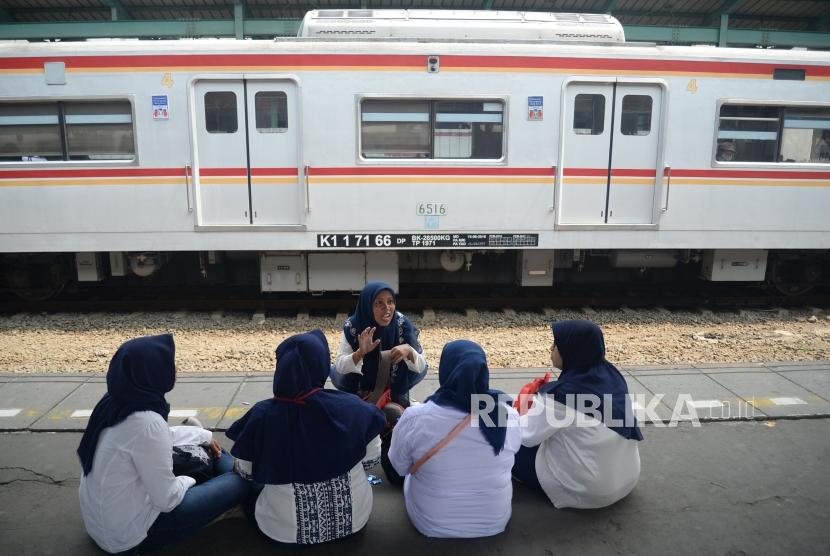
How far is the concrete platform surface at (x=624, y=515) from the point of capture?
9.98 feet

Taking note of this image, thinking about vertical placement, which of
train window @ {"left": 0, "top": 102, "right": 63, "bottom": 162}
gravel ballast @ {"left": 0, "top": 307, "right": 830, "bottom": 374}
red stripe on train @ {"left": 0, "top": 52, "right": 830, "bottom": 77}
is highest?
red stripe on train @ {"left": 0, "top": 52, "right": 830, "bottom": 77}

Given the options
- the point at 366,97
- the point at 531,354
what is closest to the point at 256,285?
the point at 366,97

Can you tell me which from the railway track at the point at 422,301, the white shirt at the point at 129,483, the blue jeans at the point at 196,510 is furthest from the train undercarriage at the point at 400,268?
the white shirt at the point at 129,483

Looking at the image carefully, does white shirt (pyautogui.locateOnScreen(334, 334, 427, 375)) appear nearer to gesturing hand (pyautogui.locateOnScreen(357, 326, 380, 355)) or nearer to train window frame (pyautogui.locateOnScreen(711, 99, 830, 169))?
gesturing hand (pyautogui.locateOnScreen(357, 326, 380, 355))

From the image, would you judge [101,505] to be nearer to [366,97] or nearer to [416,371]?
[416,371]

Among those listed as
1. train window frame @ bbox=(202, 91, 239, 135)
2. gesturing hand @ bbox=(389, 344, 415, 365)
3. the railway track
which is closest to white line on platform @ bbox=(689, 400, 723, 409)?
gesturing hand @ bbox=(389, 344, 415, 365)

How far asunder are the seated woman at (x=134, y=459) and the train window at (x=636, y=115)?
21.7ft

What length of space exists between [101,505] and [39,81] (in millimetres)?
6314

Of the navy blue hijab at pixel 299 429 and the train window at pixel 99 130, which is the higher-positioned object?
the train window at pixel 99 130

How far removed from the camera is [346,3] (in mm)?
14383

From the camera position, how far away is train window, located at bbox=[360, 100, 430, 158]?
735 centimetres

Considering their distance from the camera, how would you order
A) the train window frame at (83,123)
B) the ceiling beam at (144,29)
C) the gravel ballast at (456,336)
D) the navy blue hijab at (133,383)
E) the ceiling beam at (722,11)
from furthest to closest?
the ceiling beam at (722,11)
the ceiling beam at (144,29)
the train window frame at (83,123)
the gravel ballast at (456,336)
the navy blue hijab at (133,383)

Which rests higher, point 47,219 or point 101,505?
point 47,219

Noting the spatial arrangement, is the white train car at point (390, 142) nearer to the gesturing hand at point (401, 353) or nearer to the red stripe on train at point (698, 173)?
the red stripe on train at point (698, 173)
